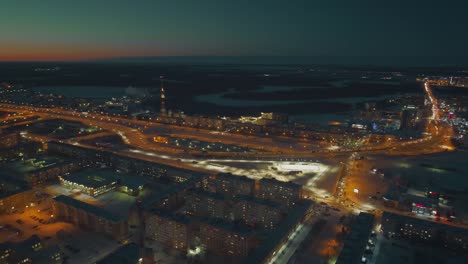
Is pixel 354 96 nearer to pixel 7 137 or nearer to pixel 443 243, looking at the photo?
pixel 443 243

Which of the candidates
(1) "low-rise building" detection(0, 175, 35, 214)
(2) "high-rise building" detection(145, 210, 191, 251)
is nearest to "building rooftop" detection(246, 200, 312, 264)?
(2) "high-rise building" detection(145, 210, 191, 251)

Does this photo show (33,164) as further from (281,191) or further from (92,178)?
(281,191)

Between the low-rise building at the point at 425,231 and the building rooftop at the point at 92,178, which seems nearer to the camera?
the low-rise building at the point at 425,231

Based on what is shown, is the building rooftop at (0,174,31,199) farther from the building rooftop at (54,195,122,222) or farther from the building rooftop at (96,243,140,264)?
the building rooftop at (96,243,140,264)

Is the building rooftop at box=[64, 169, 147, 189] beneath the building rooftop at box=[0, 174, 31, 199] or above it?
beneath

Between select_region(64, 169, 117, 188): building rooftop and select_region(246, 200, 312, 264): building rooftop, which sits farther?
select_region(64, 169, 117, 188): building rooftop

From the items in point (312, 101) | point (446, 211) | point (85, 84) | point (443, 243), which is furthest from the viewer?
point (85, 84)

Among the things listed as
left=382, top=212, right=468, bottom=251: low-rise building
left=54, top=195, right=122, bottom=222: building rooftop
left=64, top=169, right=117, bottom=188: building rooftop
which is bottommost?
left=382, top=212, right=468, bottom=251: low-rise building

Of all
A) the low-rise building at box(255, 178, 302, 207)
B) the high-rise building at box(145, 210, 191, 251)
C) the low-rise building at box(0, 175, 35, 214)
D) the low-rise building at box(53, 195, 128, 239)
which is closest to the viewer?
the high-rise building at box(145, 210, 191, 251)

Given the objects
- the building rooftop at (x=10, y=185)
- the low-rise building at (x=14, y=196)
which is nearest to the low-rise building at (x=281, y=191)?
the low-rise building at (x=14, y=196)

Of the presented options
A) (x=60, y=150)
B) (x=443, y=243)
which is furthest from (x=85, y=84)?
(x=443, y=243)

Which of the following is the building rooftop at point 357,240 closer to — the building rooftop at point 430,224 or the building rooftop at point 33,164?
the building rooftop at point 430,224
